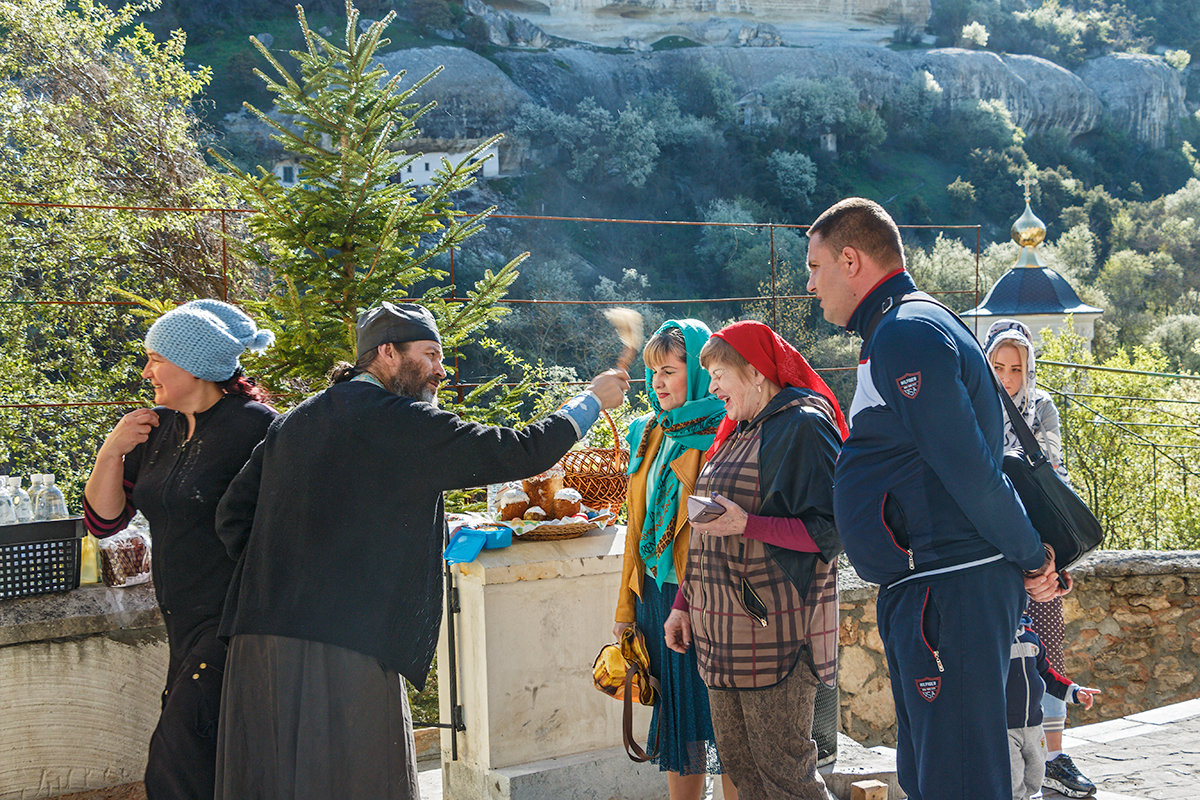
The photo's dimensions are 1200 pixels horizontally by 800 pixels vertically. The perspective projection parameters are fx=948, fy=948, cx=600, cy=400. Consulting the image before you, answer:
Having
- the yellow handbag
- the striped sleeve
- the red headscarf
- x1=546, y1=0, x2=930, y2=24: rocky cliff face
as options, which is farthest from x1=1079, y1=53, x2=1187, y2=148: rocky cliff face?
the striped sleeve

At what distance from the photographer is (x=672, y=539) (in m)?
2.66

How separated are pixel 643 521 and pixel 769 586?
0.57m

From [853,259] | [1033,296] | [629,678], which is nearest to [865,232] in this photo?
[853,259]

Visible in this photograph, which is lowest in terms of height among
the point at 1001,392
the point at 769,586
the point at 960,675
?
the point at 960,675

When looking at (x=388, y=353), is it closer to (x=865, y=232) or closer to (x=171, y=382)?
(x=171, y=382)

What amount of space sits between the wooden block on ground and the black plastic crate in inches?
107

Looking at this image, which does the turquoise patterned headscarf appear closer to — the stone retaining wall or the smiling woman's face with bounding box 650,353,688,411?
the smiling woman's face with bounding box 650,353,688,411

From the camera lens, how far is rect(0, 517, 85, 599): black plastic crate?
10.3ft

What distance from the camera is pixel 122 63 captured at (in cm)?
1197

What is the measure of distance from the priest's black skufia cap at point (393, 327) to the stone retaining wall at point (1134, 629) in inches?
180

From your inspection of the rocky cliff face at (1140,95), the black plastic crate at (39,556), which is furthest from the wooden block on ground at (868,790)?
the rocky cliff face at (1140,95)

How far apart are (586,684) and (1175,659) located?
14.1ft

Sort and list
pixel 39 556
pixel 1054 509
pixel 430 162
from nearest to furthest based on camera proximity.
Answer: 1. pixel 1054 509
2. pixel 39 556
3. pixel 430 162

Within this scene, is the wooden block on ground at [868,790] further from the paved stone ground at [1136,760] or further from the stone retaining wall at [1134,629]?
the stone retaining wall at [1134,629]
